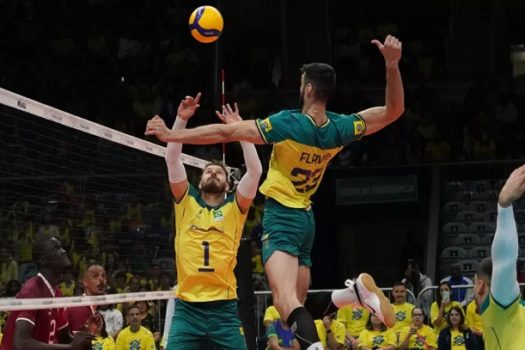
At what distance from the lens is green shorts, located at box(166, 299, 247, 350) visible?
385 inches

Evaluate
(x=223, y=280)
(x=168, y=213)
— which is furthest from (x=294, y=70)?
(x=223, y=280)

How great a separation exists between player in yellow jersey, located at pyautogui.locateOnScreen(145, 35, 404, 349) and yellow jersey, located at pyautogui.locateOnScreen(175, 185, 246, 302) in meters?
1.07

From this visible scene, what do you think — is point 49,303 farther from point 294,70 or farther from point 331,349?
point 294,70

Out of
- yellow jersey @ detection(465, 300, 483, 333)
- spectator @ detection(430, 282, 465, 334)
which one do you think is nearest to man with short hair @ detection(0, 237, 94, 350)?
yellow jersey @ detection(465, 300, 483, 333)

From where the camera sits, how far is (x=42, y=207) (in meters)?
14.7

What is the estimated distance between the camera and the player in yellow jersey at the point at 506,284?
5.57 meters

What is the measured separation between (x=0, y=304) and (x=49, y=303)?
1.20ft

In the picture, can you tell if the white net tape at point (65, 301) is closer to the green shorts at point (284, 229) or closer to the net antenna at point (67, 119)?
the net antenna at point (67, 119)

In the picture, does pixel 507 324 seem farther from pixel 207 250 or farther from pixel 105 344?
pixel 105 344

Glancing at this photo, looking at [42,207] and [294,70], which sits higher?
[294,70]

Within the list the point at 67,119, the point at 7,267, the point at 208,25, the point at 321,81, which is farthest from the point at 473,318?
the point at 321,81

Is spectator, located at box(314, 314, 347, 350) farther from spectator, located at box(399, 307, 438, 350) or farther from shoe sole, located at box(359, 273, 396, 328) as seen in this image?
shoe sole, located at box(359, 273, 396, 328)

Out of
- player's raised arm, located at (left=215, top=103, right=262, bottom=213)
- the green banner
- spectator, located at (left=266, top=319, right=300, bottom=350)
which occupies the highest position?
the green banner

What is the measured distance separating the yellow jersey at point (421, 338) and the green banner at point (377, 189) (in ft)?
21.5
